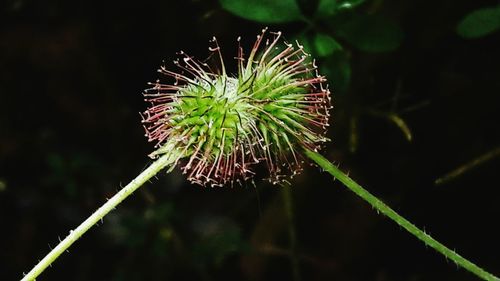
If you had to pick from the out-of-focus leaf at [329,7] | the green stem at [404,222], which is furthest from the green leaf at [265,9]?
the green stem at [404,222]

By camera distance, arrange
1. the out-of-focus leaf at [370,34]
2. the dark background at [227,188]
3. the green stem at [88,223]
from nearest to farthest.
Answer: the green stem at [88,223]
the out-of-focus leaf at [370,34]
the dark background at [227,188]

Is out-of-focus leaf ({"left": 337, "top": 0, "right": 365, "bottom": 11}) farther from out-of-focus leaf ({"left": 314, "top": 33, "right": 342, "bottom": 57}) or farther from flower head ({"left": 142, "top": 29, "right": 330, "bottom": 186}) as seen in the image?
flower head ({"left": 142, "top": 29, "right": 330, "bottom": 186})

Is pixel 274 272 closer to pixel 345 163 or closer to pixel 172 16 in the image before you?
pixel 345 163

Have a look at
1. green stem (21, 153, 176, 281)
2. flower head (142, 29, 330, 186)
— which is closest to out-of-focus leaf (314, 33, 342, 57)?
A: flower head (142, 29, 330, 186)

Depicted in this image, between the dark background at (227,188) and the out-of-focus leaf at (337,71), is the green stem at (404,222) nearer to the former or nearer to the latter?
the out-of-focus leaf at (337,71)

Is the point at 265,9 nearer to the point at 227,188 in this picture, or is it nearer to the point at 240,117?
the point at 240,117

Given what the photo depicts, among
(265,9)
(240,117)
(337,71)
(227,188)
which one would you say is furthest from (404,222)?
(227,188)

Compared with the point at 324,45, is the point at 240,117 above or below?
below
